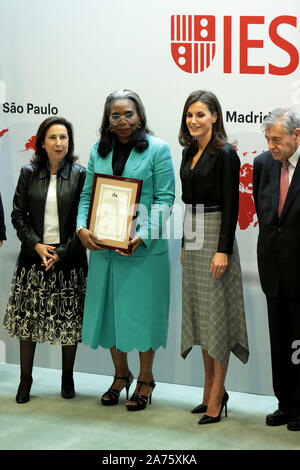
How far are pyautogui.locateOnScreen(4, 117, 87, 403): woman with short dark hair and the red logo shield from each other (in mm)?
907

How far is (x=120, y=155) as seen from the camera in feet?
16.5

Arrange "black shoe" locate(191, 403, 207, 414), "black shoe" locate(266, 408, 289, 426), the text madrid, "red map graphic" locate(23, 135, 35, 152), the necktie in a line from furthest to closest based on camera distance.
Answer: "red map graphic" locate(23, 135, 35, 152), the text madrid, "black shoe" locate(191, 403, 207, 414), "black shoe" locate(266, 408, 289, 426), the necktie

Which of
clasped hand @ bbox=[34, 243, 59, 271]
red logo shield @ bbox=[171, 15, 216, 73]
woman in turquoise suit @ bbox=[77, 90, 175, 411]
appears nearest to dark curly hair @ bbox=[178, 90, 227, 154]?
woman in turquoise suit @ bbox=[77, 90, 175, 411]

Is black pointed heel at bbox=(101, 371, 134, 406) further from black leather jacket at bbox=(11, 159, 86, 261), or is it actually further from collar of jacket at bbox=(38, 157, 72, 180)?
collar of jacket at bbox=(38, 157, 72, 180)

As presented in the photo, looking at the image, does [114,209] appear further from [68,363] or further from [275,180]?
[68,363]

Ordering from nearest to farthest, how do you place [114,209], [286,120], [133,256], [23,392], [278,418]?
[286,120] < [278,418] < [114,209] < [133,256] < [23,392]

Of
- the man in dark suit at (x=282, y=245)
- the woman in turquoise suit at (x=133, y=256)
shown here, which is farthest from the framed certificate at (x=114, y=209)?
the man in dark suit at (x=282, y=245)

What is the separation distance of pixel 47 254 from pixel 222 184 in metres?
1.20

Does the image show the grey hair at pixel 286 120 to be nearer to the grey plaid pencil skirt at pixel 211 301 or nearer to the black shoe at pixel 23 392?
the grey plaid pencil skirt at pixel 211 301

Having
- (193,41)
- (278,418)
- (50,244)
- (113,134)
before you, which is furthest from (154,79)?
(278,418)

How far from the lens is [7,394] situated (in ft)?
17.8

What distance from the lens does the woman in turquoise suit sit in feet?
16.2

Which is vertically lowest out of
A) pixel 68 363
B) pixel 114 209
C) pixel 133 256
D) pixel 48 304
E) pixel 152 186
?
pixel 68 363

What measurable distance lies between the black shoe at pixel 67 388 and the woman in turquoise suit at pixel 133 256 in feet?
1.40
